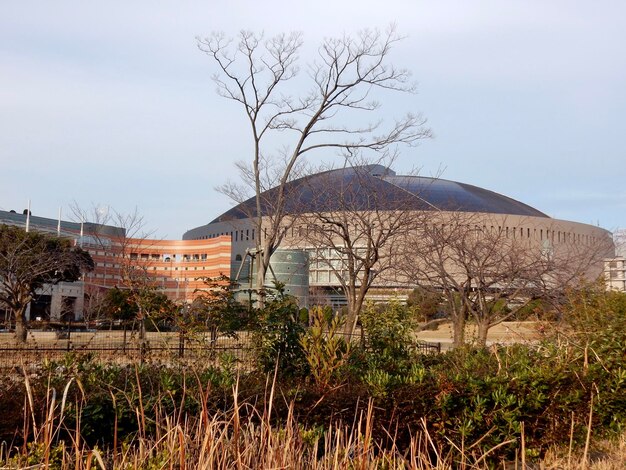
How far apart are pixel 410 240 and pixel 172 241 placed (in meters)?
75.8

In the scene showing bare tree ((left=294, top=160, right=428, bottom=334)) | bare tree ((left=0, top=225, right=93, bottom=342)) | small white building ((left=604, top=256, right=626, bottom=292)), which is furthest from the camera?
bare tree ((left=0, top=225, right=93, bottom=342))

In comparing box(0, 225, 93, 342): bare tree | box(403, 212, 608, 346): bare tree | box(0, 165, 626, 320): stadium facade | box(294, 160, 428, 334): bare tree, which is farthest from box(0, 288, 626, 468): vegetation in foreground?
box(0, 225, 93, 342): bare tree

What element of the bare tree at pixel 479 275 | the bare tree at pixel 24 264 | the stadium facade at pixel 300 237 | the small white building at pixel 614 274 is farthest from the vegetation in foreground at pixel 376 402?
the bare tree at pixel 24 264

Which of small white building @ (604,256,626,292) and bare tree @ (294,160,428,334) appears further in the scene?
small white building @ (604,256,626,292)

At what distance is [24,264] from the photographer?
31125mm

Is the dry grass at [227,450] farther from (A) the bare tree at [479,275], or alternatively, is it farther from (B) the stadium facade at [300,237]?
(A) the bare tree at [479,275]

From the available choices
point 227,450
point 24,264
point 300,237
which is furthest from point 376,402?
point 24,264

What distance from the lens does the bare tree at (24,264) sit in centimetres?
2903

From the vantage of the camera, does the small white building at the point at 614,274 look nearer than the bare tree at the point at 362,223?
No

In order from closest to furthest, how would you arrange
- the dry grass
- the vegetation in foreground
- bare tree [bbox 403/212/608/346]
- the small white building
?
1. the dry grass
2. the vegetation in foreground
3. bare tree [bbox 403/212/608/346]
4. the small white building

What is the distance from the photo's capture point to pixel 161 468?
10.7 feet

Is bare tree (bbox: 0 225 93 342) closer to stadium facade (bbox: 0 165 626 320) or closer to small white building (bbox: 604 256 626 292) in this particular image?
stadium facade (bbox: 0 165 626 320)

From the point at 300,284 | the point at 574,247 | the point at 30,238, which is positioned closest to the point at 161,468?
the point at 574,247

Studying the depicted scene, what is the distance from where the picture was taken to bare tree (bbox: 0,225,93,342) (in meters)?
29.0
